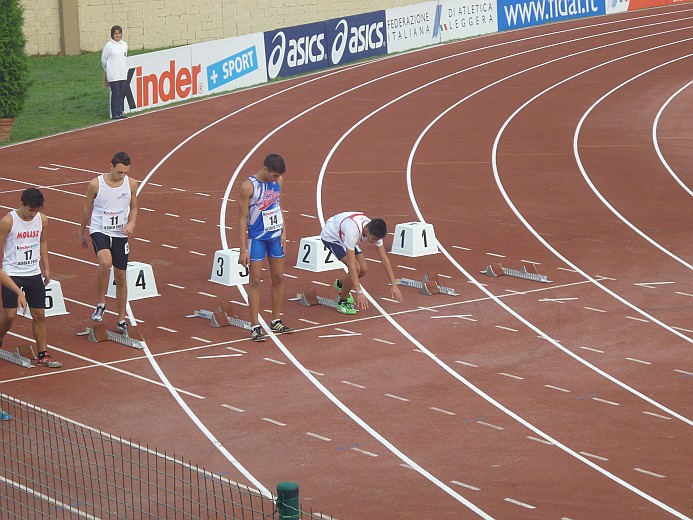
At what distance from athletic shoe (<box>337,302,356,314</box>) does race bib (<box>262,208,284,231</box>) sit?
1.52 m

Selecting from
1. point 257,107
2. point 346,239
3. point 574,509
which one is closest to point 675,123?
point 257,107

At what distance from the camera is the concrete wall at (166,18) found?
3341 cm

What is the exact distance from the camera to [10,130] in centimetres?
2397

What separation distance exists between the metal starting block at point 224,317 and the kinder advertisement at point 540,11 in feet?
87.5

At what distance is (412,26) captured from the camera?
115ft

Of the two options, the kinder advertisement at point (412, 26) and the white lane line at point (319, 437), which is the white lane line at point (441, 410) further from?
the kinder advertisement at point (412, 26)

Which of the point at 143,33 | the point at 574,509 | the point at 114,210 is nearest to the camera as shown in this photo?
the point at 574,509

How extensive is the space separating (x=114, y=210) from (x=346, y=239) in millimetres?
2284

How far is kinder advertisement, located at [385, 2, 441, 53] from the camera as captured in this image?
112ft

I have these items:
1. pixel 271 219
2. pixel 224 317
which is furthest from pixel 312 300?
pixel 271 219

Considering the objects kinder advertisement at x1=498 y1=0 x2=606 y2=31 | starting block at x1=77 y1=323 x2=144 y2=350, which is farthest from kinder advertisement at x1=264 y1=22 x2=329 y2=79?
Result: starting block at x1=77 y1=323 x2=144 y2=350

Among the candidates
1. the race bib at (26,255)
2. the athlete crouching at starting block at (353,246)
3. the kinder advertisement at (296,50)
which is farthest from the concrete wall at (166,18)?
the race bib at (26,255)

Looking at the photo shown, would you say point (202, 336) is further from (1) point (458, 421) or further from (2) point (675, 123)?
(2) point (675, 123)

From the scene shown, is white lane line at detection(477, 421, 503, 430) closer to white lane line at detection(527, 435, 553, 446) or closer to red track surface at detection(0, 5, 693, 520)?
red track surface at detection(0, 5, 693, 520)
